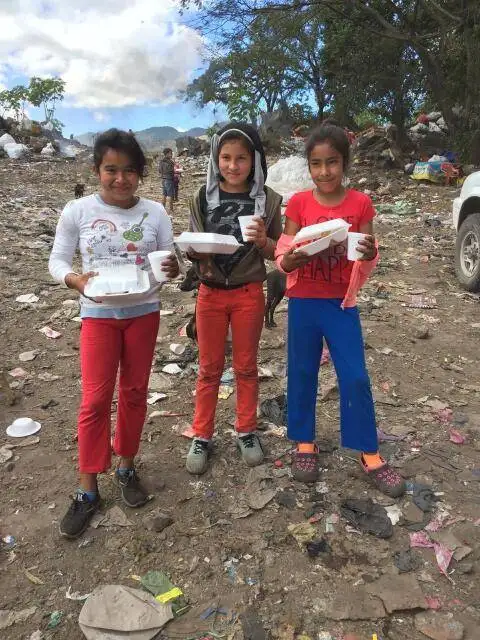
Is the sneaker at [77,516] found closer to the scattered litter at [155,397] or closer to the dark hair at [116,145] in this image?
the scattered litter at [155,397]

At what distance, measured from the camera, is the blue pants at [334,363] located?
7.88ft

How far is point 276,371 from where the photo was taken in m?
3.98

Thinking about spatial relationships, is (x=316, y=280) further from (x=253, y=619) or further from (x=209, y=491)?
(x=253, y=619)

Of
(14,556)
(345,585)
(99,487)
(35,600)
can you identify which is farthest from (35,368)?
(345,585)

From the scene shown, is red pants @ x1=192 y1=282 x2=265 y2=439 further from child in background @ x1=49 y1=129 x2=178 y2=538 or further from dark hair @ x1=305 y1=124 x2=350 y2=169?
dark hair @ x1=305 y1=124 x2=350 y2=169

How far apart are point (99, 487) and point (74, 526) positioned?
0.34m

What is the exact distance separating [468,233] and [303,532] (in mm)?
4360

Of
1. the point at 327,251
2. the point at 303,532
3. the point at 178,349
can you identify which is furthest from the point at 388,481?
the point at 178,349

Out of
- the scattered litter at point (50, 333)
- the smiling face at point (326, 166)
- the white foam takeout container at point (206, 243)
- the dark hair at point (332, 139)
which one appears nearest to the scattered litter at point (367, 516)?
the white foam takeout container at point (206, 243)

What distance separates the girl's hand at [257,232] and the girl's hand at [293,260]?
0.14 m

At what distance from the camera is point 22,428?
3.18m

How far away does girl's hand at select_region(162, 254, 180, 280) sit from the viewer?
2.15m

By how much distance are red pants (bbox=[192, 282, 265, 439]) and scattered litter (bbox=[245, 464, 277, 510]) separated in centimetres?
27

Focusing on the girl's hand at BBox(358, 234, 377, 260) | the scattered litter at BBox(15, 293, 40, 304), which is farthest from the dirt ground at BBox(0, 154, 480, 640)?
the girl's hand at BBox(358, 234, 377, 260)
